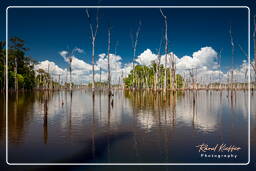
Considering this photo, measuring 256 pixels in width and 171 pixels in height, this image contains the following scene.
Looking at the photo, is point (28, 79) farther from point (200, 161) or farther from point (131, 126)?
point (200, 161)

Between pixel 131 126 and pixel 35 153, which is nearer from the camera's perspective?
pixel 35 153

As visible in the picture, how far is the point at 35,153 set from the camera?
9.81 meters

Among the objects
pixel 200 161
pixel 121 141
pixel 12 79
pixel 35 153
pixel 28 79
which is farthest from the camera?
pixel 28 79

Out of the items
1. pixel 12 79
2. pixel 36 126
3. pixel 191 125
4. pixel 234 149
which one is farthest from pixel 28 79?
pixel 234 149

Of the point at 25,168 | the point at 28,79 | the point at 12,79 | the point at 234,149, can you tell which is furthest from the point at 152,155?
the point at 28,79

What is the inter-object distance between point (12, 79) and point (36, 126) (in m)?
53.7

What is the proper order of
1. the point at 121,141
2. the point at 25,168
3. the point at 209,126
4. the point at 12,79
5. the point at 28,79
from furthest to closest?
the point at 28,79 → the point at 12,79 → the point at 209,126 → the point at 121,141 → the point at 25,168

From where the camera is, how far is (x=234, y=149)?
1027 centimetres

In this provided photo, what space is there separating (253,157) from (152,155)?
171 inches

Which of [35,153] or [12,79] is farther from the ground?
[12,79]

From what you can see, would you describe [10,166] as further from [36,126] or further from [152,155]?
[36,126]

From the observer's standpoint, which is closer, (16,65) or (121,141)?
(121,141)

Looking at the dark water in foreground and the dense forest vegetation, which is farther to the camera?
the dense forest vegetation

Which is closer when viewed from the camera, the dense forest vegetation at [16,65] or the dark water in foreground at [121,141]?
the dark water in foreground at [121,141]
